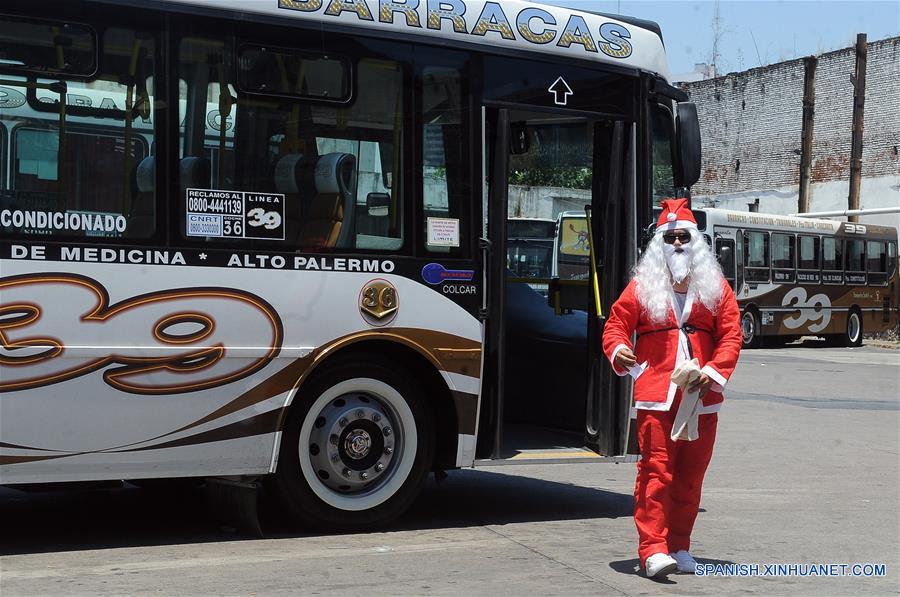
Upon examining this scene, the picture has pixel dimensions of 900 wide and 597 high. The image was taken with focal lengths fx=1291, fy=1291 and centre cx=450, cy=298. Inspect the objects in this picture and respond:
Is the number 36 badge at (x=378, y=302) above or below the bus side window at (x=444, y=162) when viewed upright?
below

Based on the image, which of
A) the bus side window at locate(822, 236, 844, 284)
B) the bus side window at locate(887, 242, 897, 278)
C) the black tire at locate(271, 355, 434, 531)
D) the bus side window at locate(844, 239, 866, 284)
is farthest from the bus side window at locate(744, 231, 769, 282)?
the black tire at locate(271, 355, 434, 531)

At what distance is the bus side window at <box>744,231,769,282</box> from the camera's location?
99.7ft

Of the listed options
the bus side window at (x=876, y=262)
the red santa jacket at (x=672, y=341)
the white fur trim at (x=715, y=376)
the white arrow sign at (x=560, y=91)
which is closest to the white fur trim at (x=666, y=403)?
the red santa jacket at (x=672, y=341)

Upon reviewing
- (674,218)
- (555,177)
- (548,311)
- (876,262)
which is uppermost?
(555,177)

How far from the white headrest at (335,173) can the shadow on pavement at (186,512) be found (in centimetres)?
200

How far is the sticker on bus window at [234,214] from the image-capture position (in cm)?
685

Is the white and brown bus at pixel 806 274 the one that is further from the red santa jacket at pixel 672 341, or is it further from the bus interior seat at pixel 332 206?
the red santa jacket at pixel 672 341

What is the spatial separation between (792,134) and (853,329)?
12.6 metres

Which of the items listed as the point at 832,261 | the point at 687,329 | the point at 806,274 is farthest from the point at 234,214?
the point at 832,261

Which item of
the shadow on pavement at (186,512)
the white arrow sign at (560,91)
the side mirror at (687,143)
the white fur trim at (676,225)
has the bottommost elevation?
the shadow on pavement at (186,512)

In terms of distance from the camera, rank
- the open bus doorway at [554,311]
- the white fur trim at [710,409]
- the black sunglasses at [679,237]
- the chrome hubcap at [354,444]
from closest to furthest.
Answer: the white fur trim at [710,409] < the black sunglasses at [679,237] < the chrome hubcap at [354,444] < the open bus doorway at [554,311]

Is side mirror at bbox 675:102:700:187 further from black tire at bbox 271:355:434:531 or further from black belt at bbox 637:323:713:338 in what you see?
black tire at bbox 271:355:434:531

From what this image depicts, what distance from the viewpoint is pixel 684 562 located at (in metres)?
→ 6.71

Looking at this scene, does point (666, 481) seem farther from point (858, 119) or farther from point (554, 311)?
point (858, 119)
